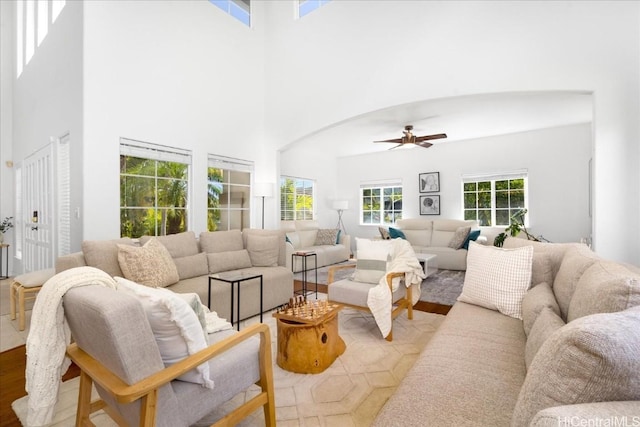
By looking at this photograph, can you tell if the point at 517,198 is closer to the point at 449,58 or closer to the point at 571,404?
the point at 449,58

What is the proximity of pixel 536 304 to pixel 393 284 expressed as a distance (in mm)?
1328

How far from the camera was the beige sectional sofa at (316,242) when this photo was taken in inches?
239

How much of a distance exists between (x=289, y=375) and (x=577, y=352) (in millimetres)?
1849

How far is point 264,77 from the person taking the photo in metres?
5.43

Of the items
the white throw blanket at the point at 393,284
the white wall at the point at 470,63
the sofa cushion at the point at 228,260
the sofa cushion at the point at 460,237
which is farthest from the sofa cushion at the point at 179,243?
the sofa cushion at the point at 460,237

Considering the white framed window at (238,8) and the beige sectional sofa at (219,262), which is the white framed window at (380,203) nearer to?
the beige sectional sofa at (219,262)

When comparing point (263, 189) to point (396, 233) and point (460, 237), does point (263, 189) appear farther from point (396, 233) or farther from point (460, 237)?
point (460, 237)

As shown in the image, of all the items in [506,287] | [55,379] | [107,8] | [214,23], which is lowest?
[55,379]

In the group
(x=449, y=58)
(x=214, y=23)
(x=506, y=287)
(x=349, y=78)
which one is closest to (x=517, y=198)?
(x=449, y=58)

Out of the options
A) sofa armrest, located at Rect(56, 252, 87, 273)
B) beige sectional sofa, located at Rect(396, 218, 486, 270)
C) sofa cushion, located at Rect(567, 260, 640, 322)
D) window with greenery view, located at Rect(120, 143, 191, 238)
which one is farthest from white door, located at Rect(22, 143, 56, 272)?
beige sectional sofa, located at Rect(396, 218, 486, 270)

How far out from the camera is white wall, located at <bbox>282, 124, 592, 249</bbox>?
580 centimetres

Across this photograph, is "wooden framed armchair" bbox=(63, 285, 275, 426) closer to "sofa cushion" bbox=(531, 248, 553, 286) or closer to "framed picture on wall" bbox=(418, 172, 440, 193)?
"sofa cushion" bbox=(531, 248, 553, 286)

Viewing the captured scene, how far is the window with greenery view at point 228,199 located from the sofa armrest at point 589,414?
14.6ft

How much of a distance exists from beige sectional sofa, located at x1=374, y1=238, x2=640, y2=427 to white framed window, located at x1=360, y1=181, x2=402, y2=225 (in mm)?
5640
